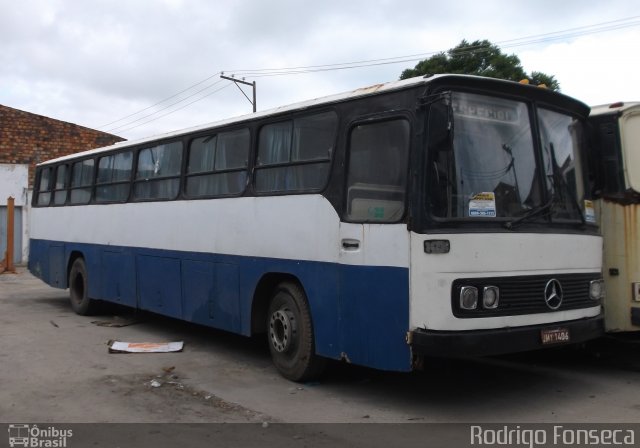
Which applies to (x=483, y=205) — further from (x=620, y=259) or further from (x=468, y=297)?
(x=620, y=259)

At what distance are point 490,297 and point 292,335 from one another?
7.01 feet

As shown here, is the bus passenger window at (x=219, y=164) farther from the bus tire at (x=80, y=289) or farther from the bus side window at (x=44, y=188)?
the bus side window at (x=44, y=188)

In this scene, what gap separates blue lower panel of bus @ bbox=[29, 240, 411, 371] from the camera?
5293mm

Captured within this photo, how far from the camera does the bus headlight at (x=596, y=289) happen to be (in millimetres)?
5941

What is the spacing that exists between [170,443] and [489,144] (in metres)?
3.48

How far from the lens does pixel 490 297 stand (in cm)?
511

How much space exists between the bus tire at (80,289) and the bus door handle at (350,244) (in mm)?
6760

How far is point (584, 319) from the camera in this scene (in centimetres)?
583

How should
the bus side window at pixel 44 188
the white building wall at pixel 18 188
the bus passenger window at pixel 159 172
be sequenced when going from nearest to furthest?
the bus passenger window at pixel 159 172
the bus side window at pixel 44 188
the white building wall at pixel 18 188

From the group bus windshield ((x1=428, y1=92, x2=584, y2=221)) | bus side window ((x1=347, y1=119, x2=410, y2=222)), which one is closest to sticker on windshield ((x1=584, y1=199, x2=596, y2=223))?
bus windshield ((x1=428, y1=92, x2=584, y2=221))

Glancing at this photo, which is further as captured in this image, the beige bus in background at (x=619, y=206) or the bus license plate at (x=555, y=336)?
the beige bus in background at (x=619, y=206)

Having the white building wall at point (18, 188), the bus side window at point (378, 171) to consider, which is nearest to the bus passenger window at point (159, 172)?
the bus side window at point (378, 171)

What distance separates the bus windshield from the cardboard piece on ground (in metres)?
4.60

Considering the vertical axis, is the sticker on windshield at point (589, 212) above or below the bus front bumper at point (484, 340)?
above
